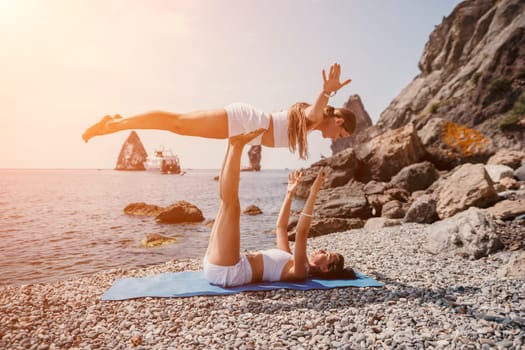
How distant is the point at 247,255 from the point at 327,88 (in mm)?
2806

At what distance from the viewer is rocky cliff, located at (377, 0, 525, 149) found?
92.2 ft

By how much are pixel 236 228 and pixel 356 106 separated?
10606 centimetres

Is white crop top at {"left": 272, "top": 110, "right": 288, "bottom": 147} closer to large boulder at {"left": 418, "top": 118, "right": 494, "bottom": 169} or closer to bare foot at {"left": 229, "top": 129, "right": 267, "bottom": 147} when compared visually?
bare foot at {"left": 229, "top": 129, "right": 267, "bottom": 147}

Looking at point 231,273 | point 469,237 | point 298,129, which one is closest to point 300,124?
point 298,129

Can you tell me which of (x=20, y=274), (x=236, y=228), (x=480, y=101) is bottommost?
(x=20, y=274)

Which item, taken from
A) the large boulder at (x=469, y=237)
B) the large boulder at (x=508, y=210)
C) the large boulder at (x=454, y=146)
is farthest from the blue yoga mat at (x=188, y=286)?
the large boulder at (x=454, y=146)

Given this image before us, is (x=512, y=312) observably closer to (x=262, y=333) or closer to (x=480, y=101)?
(x=262, y=333)

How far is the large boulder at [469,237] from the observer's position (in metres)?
6.77

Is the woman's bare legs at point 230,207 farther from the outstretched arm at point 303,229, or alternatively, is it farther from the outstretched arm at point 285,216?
the outstretched arm at point 285,216

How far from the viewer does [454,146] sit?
66.8ft

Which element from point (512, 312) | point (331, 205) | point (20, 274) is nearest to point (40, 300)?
point (20, 274)

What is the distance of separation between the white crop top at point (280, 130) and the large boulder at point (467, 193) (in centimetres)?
719

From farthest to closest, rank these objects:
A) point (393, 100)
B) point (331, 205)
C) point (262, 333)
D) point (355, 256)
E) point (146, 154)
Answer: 1. point (146, 154)
2. point (393, 100)
3. point (331, 205)
4. point (355, 256)
5. point (262, 333)

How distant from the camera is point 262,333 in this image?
383 centimetres
